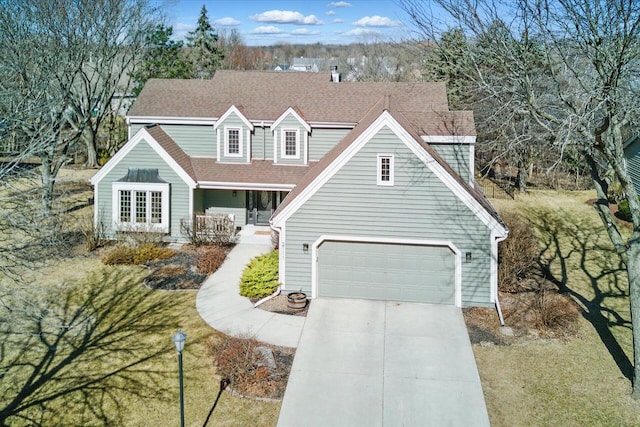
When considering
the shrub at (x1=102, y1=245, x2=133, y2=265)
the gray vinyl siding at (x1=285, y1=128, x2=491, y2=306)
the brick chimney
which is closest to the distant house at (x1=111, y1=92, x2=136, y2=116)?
the brick chimney

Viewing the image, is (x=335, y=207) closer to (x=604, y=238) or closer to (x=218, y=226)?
(x=218, y=226)

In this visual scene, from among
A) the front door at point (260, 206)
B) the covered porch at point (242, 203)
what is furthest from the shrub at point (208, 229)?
the front door at point (260, 206)

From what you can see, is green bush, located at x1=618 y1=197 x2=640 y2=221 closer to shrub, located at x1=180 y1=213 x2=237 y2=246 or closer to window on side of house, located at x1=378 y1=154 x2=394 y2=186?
window on side of house, located at x1=378 y1=154 x2=394 y2=186

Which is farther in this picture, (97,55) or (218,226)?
(97,55)

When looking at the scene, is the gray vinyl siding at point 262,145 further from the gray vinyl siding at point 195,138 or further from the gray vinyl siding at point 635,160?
the gray vinyl siding at point 635,160

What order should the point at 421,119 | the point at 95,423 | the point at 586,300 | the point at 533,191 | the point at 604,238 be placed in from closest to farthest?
the point at 95,423, the point at 586,300, the point at 421,119, the point at 604,238, the point at 533,191

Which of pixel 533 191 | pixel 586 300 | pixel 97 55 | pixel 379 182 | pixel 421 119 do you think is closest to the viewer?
pixel 379 182

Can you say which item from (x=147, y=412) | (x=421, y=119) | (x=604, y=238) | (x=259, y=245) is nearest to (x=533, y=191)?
(x=604, y=238)
